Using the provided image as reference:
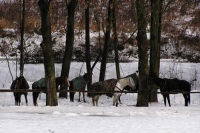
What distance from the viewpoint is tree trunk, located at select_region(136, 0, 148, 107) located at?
1780cm

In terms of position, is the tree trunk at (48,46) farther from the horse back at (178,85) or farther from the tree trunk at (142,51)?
the horse back at (178,85)

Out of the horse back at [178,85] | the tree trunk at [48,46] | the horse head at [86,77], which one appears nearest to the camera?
the tree trunk at [48,46]

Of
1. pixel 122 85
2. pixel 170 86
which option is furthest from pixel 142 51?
pixel 170 86

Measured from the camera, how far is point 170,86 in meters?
22.4

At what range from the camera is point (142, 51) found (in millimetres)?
18281

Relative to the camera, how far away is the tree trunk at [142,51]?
17.8 metres

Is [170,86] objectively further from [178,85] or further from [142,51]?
[142,51]

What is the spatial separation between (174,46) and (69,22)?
23940 mm

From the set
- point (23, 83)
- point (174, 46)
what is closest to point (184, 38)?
point (174, 46)

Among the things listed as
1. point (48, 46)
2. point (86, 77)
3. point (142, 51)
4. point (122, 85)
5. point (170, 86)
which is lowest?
point (170, 86)

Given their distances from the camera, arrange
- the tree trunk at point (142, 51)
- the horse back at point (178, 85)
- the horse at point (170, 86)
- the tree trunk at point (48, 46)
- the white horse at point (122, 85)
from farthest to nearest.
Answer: the horse back at point (178, 85), the horse at point (170, 86), the white horse at point (122, 85), the tree trunk at point (48, 46), the tree trunk at point (142, 51)

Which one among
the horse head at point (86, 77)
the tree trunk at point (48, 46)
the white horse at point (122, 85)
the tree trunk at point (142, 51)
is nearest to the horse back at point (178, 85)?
the white horse at point (122, 85)

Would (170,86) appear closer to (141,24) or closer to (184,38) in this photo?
(141,24)

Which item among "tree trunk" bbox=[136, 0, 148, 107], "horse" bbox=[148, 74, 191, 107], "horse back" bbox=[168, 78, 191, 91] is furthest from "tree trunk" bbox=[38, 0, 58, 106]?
"horse back" bbox=[168, 78, 191, 91]
